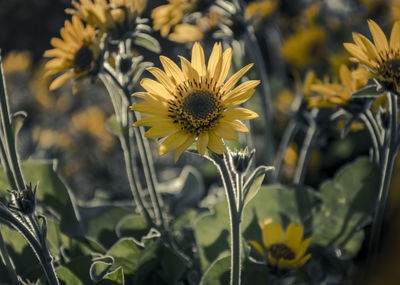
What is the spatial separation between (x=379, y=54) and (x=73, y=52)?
1.44ft

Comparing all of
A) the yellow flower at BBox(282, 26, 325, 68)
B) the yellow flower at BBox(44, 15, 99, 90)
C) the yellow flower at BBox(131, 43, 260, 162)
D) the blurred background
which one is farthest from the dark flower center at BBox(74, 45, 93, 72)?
the yellow flower at BBox(282, 26, 325, 68)

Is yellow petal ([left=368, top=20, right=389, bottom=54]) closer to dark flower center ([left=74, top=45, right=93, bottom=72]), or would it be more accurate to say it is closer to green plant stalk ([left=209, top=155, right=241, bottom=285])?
green plant stalk ([left=209, top=155, right=241, bottom=285])

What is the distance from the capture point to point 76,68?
2.07ft

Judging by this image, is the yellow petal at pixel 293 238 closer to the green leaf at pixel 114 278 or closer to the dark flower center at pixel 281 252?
the dark flower center at pixel 281 252

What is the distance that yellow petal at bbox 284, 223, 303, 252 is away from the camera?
61 cm

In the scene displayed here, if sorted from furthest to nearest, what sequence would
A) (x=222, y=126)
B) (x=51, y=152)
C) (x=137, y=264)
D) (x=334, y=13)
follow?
(x=334, y=13) < (x=51, y=152) < (x=137, y=264) < (x=222, y=126)

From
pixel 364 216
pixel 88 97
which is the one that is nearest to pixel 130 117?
pixel 364 216

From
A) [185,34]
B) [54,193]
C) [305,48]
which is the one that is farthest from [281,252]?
[305,48]

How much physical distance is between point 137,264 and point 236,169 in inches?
9.6

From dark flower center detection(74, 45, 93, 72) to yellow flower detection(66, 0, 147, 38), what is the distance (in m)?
0.04

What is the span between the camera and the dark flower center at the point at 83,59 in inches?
24.5

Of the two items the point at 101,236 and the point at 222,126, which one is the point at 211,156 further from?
the point at 101,236

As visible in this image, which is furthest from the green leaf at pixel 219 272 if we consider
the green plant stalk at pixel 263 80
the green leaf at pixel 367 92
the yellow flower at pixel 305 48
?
the yellow flower at pixel 305 48

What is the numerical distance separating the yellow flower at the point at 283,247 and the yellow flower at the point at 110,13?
1.22ft
